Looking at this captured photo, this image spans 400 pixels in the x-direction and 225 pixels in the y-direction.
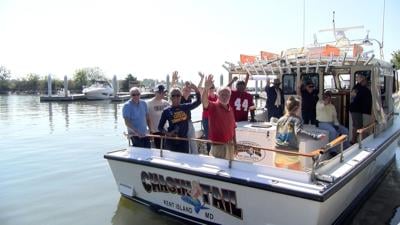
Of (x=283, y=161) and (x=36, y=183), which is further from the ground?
(x=283, y=161)

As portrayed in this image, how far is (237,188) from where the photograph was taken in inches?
177

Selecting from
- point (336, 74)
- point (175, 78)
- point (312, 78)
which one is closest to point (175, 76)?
point (175, 78)

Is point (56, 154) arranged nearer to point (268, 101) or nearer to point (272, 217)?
point (268, 101)

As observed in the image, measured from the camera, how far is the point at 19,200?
677 centimetres

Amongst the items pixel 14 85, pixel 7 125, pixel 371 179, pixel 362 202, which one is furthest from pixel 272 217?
pixel 14 85

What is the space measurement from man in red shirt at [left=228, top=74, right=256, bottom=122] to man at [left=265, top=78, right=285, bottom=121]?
3.44ft

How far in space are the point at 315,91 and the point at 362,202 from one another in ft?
8.43

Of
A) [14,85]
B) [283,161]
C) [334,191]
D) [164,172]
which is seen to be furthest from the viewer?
[14,85]

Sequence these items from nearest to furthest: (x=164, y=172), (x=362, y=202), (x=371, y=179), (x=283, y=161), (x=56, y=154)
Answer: (x=283, y=161), (x=164, y=172), (x=362, y=202), (x=371, y=179), (x=56, y=154)

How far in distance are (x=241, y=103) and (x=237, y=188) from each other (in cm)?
285

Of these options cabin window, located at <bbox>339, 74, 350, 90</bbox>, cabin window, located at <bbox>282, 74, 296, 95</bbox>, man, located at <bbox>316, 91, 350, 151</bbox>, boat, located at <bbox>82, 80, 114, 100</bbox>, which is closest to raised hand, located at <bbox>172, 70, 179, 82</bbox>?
man, located at <bbox>316, 91, 350, 151</bbox>

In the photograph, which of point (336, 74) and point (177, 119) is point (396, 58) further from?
point (177, 119)

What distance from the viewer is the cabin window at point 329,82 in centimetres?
827

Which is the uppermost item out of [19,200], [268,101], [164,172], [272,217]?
[268,101]
